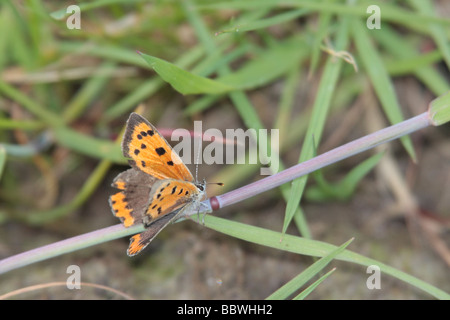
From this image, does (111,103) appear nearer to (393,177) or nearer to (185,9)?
(185,9)

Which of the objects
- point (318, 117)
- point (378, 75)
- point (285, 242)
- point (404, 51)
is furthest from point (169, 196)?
point (404, 51)

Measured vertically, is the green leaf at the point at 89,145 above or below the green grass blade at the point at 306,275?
above

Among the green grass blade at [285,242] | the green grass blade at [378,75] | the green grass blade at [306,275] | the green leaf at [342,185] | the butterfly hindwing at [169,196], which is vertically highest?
the green grass blade at [378,75]

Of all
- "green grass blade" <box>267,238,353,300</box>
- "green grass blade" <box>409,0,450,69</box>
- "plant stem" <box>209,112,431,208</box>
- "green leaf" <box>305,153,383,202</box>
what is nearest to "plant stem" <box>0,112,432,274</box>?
"plant stem" <box>209,112,431,208</box>

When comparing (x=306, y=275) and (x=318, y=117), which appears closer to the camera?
(x=306, y=275)

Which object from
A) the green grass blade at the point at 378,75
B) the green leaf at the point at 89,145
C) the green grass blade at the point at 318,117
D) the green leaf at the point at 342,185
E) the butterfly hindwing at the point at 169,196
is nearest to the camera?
the butterfly hindwing at the point at 169,196

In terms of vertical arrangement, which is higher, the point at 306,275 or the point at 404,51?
the point at 404,51

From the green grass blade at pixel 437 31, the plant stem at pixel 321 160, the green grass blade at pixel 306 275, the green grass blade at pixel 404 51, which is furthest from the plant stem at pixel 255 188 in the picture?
the green grass blade at pixel 404 51

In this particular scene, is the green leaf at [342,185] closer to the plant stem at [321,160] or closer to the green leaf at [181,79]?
the plant stem at [321,160]

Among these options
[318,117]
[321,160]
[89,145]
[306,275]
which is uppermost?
[89,145]

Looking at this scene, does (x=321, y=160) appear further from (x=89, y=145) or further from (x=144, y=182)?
(x=89, y=145)
